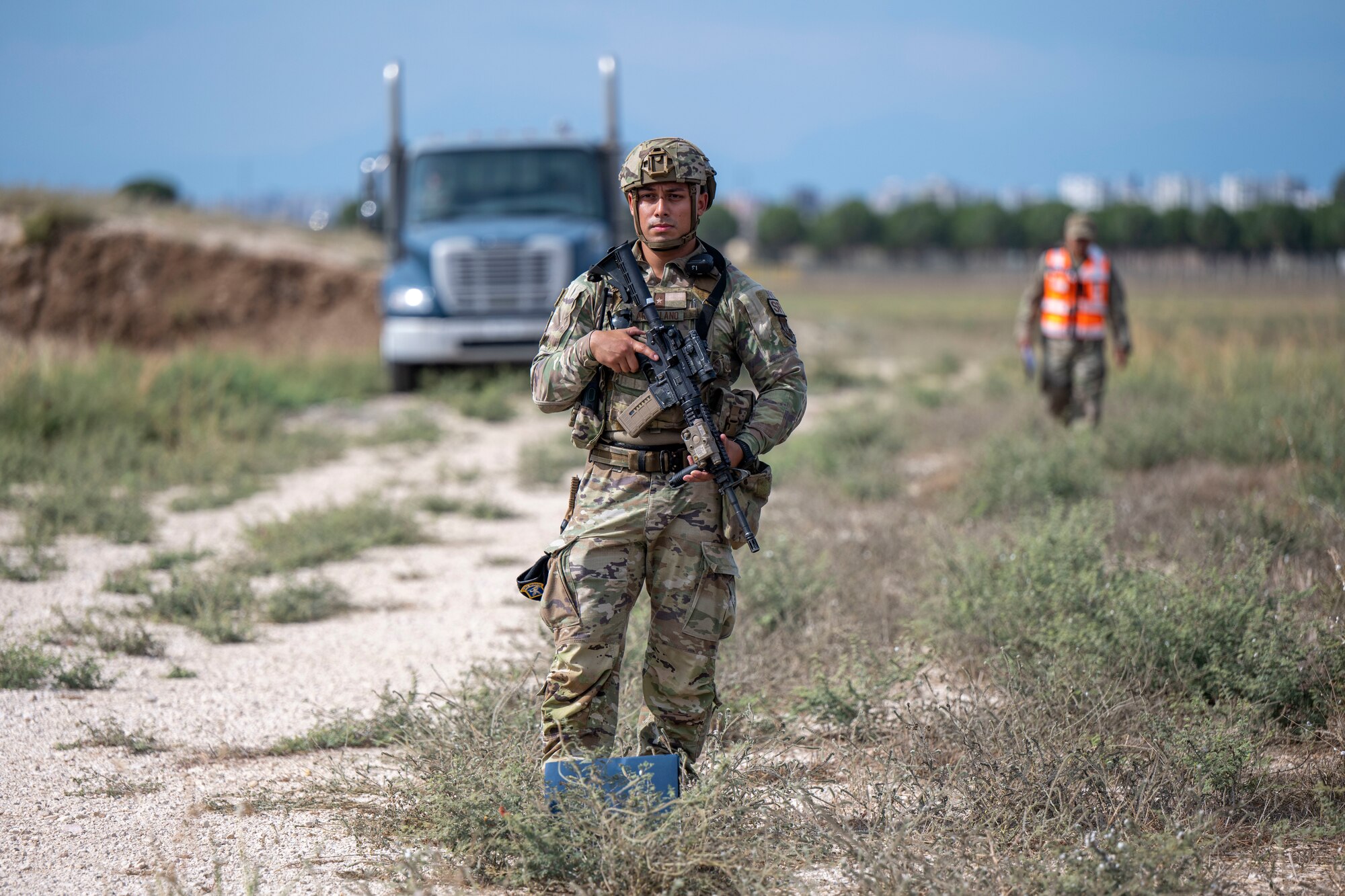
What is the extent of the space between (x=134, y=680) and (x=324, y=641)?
88cm

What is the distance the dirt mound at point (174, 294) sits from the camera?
18156mm

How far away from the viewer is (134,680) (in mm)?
5043

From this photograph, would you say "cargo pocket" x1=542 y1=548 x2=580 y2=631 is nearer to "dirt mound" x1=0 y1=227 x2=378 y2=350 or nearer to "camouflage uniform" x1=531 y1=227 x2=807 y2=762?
"camouflage uniform" x1=531 y1=227 x2=807 y2=762

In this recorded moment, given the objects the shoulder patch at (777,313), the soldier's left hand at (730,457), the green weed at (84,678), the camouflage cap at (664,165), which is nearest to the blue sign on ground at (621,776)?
the soldier's left hand at (730,457)

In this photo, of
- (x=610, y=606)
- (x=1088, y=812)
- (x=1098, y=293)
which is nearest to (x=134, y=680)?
(x=610, y=606)

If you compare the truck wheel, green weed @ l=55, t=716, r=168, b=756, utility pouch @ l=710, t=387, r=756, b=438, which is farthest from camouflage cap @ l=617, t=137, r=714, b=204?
the truck wheel

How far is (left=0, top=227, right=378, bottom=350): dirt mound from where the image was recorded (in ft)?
59.6

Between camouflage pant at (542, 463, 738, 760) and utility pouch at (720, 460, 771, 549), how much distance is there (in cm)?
5

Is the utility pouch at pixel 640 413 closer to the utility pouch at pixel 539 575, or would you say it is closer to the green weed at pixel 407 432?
the utility pouch at pixel 539 575

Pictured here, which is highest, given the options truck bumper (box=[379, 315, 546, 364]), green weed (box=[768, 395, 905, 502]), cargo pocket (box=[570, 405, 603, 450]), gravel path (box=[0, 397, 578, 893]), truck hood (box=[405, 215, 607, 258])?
truck hood (box=[405, 215, 607, 258])

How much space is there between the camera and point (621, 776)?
3188mm

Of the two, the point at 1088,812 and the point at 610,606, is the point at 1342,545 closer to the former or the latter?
the point at 1088,812

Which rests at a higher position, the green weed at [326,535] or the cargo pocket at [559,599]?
the cargo pocket at [559,599]

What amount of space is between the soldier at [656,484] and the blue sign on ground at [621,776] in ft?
0.40
